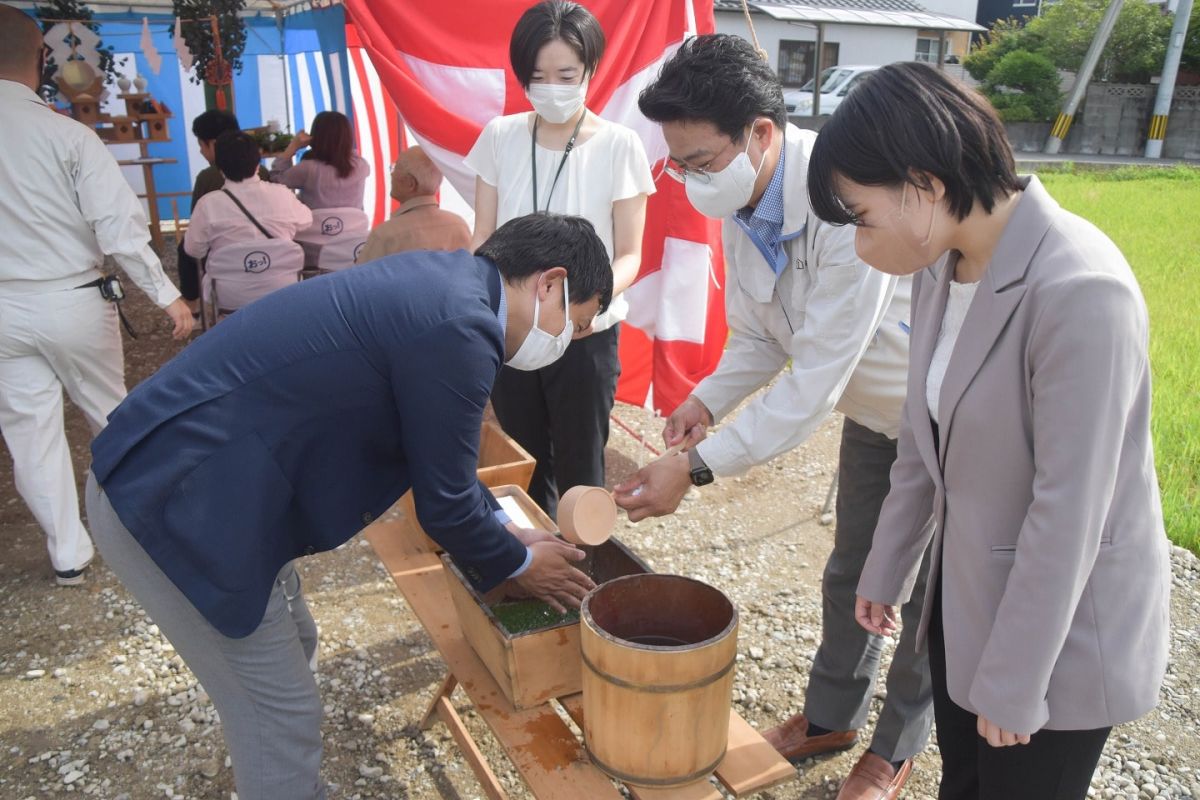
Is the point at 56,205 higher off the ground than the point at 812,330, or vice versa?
the point at 56,205

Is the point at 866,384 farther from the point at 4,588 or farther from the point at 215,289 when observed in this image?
the point at 215,289

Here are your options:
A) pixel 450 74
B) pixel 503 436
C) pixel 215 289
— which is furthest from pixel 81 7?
pixel 503 436

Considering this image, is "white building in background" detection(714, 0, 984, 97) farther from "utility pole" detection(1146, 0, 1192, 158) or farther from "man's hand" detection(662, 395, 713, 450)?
"man's hand" detection(662, 395, 713, 450)

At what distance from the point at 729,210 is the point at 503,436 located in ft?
3.95

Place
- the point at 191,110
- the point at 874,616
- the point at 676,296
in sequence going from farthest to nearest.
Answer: the point at 191,110 < the point at 676,296 < the point at 874,616

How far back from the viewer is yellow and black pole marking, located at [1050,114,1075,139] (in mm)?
20000

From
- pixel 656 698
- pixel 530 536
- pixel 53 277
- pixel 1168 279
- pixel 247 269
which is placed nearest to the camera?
pixel 656 698

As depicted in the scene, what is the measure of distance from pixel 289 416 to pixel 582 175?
67.8 inches

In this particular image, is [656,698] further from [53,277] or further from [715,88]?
[53,277]

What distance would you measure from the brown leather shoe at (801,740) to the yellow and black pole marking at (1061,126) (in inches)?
832

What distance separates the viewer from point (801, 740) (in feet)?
8.55

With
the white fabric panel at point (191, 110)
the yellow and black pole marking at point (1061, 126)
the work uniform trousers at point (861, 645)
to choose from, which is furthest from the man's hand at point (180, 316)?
the yellow and black pole marking at point (1061, 126)

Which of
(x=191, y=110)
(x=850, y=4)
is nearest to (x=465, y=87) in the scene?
(x=191, y=110)

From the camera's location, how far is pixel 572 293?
1.79 metres
